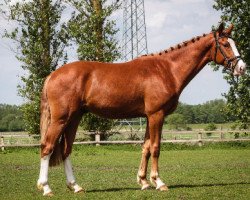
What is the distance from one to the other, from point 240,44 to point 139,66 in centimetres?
2202

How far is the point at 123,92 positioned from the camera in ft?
28.9

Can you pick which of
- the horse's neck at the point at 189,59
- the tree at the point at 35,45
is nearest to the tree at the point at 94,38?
the tree at the point at 35,45

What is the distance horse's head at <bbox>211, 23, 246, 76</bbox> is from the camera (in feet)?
30.1

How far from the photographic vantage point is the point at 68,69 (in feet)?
28.7

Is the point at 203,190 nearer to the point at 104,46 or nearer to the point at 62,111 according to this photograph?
the point at 62,111

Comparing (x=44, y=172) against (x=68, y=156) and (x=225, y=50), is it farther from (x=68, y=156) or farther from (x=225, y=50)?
(x=225, y=50)

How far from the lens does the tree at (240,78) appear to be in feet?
97.9

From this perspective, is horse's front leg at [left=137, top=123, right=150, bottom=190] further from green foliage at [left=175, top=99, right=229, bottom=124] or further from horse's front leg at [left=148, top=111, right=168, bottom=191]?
green foliage at [left=175, top=99, right=229, bottom=124]

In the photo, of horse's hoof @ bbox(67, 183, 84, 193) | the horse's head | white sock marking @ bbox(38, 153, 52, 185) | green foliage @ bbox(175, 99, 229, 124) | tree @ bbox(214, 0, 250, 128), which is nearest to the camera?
white sock marking @ bbox(38, 153, 52, 185)

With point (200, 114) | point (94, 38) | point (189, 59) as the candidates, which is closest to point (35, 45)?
point (94, 38)

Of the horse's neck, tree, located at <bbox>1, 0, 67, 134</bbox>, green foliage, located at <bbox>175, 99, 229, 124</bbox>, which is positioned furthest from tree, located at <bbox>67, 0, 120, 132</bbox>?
green foliage, located at <bbox>175, 99, 229, 124</bbox>

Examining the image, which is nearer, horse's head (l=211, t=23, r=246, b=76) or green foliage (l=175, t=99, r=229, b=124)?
Result: horse's head (l=211, t=23, r=246, b=76)

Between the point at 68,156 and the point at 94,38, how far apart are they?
2289 centimetres

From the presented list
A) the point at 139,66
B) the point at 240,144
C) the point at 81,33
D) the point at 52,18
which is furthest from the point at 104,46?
the point at 139,66
